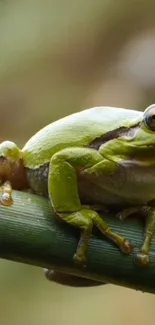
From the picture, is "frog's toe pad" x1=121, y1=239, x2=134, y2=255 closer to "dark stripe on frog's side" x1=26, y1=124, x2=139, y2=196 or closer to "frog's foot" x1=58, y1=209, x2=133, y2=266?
"frog's foot" x1=58, y1=209, x2=133, y2=266

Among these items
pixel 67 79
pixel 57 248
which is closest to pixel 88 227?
pixel 57 248

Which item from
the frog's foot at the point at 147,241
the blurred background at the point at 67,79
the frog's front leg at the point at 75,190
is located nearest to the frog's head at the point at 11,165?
the frog's front leg at the point at 75,190

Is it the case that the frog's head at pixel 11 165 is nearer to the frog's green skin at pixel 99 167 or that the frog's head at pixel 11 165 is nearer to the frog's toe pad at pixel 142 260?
the frog's green skin at pixel 99 167

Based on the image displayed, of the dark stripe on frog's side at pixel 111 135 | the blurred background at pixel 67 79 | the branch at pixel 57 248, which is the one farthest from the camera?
the blurred background at pixel 67 79

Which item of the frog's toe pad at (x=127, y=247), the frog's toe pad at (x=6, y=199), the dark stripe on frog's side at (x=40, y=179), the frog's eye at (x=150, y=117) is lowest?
the frog's toe pad at (x=127, y=247)

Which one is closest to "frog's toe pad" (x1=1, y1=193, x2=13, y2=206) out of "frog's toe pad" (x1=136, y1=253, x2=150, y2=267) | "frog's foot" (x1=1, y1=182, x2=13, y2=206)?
"frog's foot" (x1=1, y1=182, x2=13, y2=206)

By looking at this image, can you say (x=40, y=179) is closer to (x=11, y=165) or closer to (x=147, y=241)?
(x=11, y=165)

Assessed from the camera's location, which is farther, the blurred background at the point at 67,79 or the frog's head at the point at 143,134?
the blurred background at the point at 67,79

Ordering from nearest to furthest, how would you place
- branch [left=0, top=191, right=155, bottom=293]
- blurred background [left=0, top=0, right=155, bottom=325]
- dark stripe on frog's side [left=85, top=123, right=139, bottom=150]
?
Result: branch [left=0, top=191, right=155, bottom=293] → dark stripe on frog's side [left=85, top=123, right=139, bottom=150] → blurred background [left=0, top=0, right=155, bottom=325]
